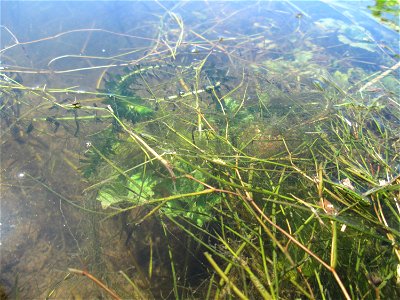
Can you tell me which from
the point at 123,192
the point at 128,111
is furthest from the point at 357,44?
the point at 123,192

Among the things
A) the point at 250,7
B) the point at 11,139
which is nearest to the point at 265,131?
the point at 11,139

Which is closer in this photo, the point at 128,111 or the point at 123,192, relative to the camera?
the point at 123,192

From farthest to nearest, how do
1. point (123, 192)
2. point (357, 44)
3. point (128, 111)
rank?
1. point (357, 44)
2. point (128, 111)
3. point (123, 192)

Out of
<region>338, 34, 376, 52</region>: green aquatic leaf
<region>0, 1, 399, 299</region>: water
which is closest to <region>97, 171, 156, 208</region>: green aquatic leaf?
<region>0, 1, 399, 299</region>: water

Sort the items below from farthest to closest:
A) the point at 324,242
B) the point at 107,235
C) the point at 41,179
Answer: the point at 41,179
the point at 107,235
the point at 324,242

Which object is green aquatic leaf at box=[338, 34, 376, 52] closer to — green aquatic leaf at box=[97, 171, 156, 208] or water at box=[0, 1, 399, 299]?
water at box=[0, 1, 399, 299]

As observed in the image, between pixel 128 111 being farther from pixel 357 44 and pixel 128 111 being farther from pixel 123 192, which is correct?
pixel 357 44

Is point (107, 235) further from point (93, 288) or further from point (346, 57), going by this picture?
point (346, 57)

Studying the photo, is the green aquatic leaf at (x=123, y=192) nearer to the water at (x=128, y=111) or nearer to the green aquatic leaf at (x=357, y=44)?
the water at (x=128, y=111)

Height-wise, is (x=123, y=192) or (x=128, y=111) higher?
(x=128, y=111)

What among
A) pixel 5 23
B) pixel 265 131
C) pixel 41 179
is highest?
pixel 5 23
